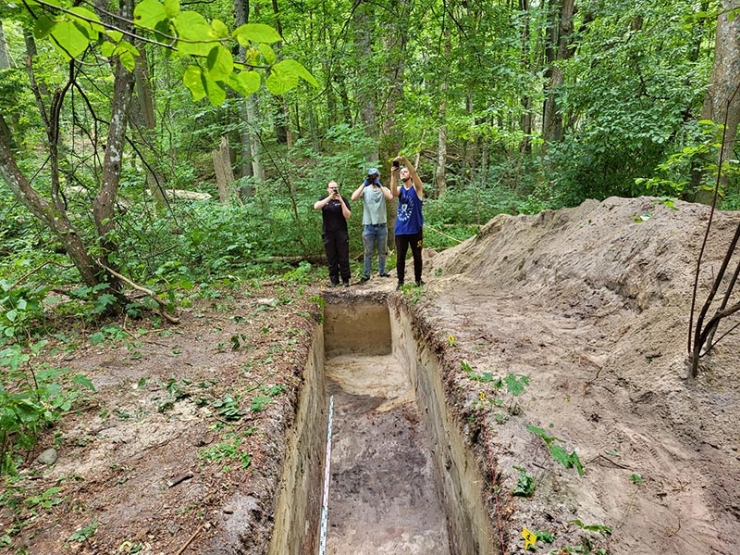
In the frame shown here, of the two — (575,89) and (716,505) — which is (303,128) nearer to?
(575,89)

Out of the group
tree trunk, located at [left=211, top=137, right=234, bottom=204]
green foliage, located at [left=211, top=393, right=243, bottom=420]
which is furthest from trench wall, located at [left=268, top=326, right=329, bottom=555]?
tree trunk, located at [left=211, top=137, right=234, bottom=204]

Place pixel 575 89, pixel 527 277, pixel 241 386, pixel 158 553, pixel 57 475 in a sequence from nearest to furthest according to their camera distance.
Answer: pixel 158 553 < pixel 57 475 < pixel 241 386 < pixel 527 277 < pixel 575 89

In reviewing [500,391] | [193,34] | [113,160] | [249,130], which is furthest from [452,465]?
[249,130]

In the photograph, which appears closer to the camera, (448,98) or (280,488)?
(280,488)

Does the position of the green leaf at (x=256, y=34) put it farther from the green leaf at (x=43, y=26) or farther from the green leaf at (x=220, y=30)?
the green leaf at (x=43, y=26)

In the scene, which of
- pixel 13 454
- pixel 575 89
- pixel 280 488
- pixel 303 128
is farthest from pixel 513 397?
pixel 303 128

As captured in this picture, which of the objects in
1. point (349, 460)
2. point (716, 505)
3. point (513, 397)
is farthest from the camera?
point (349, 460)

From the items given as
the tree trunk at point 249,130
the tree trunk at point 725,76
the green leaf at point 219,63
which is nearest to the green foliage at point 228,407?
the green leaf at point 219,63

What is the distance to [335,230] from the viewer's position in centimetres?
715

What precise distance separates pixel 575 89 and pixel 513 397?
254 inches

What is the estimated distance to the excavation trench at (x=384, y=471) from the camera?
296 centimetres

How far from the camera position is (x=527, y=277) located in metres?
5.90

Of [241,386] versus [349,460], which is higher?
[241,386]

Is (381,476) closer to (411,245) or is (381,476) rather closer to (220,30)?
(411,245)
